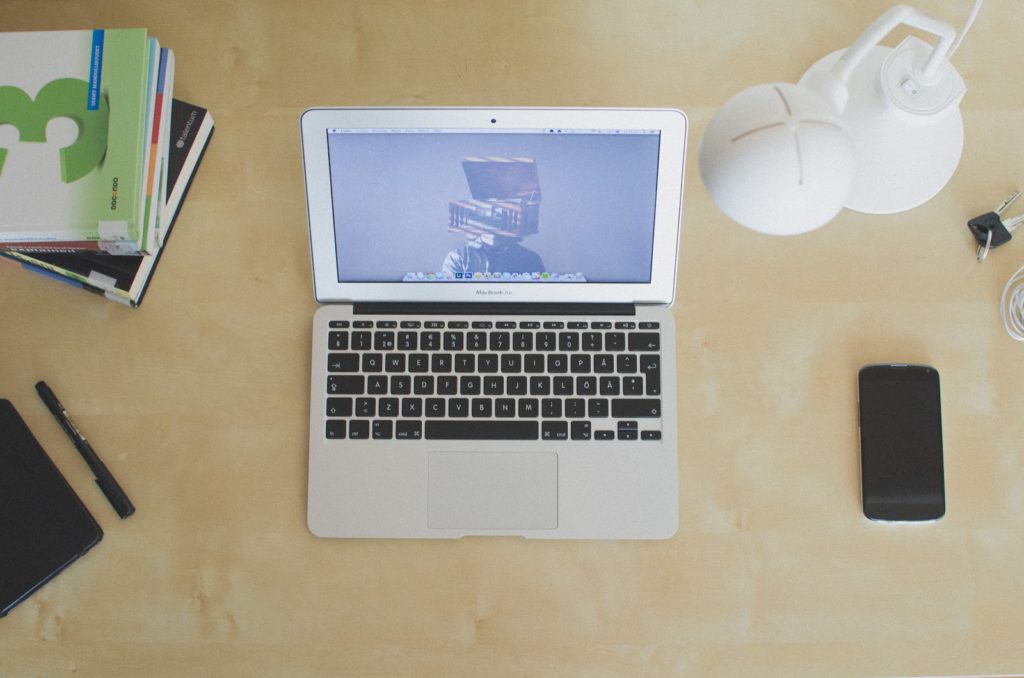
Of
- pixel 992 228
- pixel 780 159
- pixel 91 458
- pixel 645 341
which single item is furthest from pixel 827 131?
pixel 91 458

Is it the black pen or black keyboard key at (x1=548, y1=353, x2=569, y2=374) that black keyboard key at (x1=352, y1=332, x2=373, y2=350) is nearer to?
black keyboard key at (x1=548, y1=353, x2=569, y2=374)

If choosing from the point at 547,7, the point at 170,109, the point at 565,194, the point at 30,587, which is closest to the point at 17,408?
the point at 30,587

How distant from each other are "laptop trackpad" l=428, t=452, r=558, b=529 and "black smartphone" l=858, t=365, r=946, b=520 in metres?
0.36

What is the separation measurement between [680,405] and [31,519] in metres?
0.75

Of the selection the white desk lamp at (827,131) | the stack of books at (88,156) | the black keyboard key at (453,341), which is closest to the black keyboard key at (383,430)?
the black keyboard key at (453,341)

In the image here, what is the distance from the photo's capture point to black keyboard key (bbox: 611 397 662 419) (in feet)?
2.83

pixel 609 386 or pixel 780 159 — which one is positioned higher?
pixel 780 159

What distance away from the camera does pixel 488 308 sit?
0.89 meters

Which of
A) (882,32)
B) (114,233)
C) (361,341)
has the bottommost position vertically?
Result: (361,341)

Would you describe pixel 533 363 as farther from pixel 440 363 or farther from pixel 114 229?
pixel 114 229

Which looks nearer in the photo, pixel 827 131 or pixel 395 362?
pixel 827 131

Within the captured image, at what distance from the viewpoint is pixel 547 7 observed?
37.1 inches

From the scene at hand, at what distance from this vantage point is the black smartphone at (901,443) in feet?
2.79

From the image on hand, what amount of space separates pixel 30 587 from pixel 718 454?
2.58 feet
